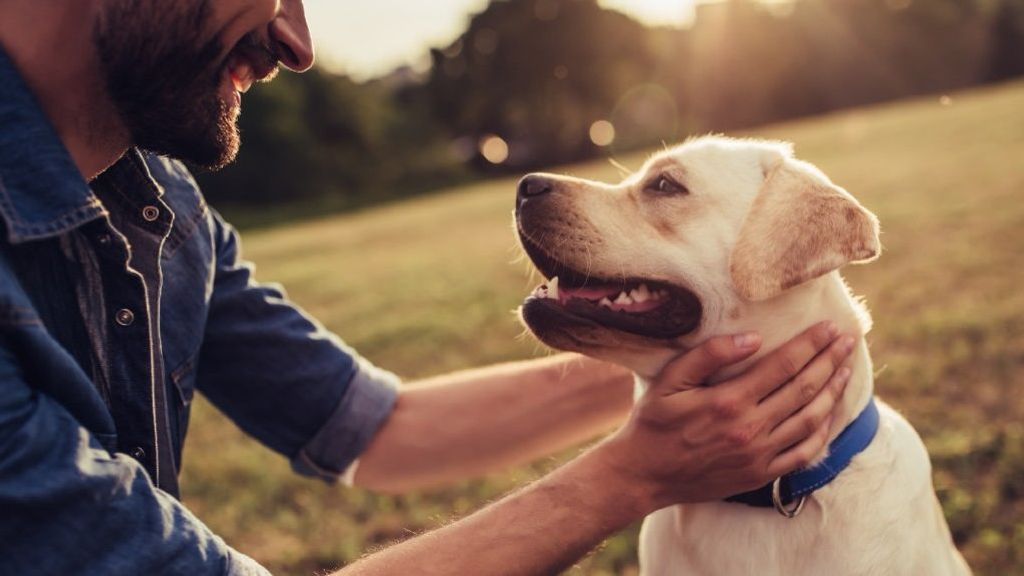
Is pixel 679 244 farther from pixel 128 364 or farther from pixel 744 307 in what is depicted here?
pixel 128 364

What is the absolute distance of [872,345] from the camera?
6.16 meters

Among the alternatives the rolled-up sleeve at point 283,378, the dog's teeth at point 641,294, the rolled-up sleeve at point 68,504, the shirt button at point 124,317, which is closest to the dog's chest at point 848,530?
the dog's teeth at point 641,294

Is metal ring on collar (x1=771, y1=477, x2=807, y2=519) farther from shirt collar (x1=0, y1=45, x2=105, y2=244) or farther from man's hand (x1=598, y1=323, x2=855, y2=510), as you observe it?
shirt collar (x1=0, y1=45, x2=105, y2=244)

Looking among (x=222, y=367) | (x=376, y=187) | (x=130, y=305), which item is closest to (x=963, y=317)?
(x=222, y=367)

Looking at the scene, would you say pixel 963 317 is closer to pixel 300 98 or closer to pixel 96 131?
pixel 96 131

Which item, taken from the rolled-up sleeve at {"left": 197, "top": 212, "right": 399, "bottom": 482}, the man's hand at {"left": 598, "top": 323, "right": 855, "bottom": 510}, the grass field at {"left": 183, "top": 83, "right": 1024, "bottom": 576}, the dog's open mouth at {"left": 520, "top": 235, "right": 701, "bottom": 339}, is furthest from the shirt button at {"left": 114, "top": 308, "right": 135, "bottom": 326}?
the grass field at {"left": 183, "top": 83, "right": 1024, "bottom": 576}

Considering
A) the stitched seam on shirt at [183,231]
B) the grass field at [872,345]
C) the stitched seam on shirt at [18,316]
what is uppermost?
the stitched seam on shirt at [18,316]

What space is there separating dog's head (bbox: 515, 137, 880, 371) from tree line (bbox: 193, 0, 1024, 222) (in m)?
32.5

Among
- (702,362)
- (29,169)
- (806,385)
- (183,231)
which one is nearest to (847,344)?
(806,385)

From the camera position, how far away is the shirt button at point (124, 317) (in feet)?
7.48

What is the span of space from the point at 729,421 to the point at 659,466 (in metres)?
0.22

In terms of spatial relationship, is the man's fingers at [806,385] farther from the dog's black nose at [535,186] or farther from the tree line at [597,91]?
the tree line at [597,91]

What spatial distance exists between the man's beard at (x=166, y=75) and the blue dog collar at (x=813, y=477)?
189 cm

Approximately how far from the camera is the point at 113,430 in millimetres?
2102
